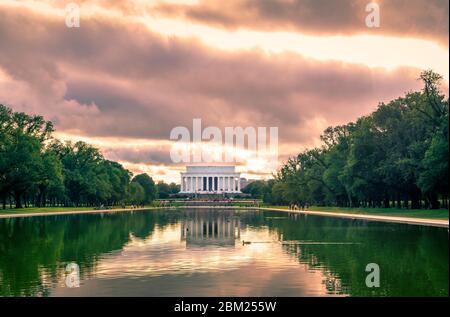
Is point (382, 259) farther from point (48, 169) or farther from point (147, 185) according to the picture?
point (147, 185)

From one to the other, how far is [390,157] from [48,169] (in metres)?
52.7

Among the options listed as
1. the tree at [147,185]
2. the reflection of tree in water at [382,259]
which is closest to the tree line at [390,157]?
the reflection of tree in water at [382,259]

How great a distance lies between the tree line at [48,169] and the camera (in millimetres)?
90688

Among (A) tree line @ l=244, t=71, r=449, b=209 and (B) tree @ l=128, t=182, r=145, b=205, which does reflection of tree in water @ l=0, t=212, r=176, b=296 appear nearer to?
(A) tree line @ l=244, t=71, r=449, b=209

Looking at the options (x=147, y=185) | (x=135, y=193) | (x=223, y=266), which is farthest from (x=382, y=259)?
(x=147, y=185)

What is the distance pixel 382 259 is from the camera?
2834cm

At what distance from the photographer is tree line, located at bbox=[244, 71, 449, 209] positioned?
6888 centimetres

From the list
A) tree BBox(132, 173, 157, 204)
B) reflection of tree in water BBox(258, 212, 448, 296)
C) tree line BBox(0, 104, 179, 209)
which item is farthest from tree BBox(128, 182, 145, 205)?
reflection of tree in water BBox(258, 212, 448, 296)

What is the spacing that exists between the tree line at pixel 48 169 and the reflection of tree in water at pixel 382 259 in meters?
58.1

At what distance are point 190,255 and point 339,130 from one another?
3479 inches

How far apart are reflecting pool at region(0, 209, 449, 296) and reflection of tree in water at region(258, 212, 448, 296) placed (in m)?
0.04
